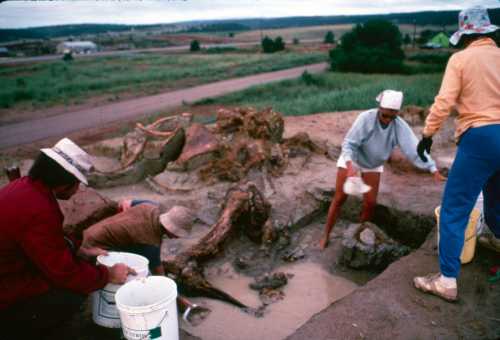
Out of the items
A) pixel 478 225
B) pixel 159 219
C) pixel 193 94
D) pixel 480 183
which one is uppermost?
pixel 480 183

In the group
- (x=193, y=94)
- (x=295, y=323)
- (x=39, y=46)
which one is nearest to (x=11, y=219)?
(x=295, y=323)

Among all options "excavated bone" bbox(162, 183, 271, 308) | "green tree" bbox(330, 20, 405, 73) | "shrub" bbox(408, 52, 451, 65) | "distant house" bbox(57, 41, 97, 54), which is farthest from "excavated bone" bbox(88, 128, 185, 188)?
"distant house" bbox(57, 41, 97, 54)

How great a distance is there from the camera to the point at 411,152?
420 cm

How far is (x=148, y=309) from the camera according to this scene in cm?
241

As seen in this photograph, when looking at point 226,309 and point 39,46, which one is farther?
point 39,46

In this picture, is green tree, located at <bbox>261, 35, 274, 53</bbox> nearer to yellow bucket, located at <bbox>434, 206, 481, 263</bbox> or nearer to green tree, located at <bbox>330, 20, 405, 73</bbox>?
green tree, located at <bbox>330, 20, 405, 73</bbox>

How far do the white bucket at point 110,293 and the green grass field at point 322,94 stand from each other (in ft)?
30.3

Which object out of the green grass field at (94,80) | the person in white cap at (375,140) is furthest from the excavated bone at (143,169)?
the green grass field at (94,80)

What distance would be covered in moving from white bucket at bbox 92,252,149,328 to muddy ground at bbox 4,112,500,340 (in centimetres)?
12

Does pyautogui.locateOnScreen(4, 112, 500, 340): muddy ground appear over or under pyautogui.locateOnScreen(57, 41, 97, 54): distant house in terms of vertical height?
over

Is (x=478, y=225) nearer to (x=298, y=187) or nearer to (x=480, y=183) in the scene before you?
(x=480, y=183)

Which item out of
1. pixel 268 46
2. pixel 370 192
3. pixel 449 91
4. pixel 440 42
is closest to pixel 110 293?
pixel 449 91

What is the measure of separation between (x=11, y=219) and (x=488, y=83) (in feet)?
9.64

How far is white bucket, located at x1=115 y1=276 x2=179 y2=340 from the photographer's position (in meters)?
2.43
